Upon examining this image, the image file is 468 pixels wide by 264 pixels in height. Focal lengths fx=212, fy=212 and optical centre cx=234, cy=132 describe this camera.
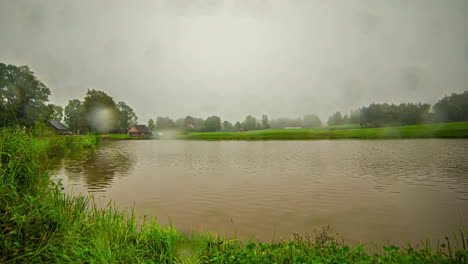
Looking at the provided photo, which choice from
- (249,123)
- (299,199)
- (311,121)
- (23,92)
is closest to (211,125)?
(249,123)

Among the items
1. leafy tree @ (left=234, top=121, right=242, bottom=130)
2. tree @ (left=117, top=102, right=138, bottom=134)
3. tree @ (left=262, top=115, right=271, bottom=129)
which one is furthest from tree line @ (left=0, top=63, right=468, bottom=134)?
leafy tree @ (left=234, top=121, right=242, bottom=130)

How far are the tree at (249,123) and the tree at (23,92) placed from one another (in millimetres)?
121791

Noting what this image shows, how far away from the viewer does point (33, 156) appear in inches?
215

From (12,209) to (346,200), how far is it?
10.0 meters

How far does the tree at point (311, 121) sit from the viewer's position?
138875mm

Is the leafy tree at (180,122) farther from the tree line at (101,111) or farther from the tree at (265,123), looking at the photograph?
the tree at (265,123)

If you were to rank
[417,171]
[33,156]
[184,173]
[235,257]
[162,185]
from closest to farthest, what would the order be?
1. [235,257]
2. [33,156]
3. [162,185]
4. [417,171]
5. [184,173]

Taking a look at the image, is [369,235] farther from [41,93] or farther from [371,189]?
[41,93]

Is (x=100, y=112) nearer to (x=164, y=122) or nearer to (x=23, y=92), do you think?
(x=23, y=92)

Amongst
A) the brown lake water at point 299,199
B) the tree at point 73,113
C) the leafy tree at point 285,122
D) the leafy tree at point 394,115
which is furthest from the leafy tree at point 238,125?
the brown lake water at point 299,199

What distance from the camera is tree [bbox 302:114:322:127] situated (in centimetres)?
13888

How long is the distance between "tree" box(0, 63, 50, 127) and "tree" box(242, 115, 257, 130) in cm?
12179

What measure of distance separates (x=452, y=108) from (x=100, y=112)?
123295 mm

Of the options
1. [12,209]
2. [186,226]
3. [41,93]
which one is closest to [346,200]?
[186,226]
